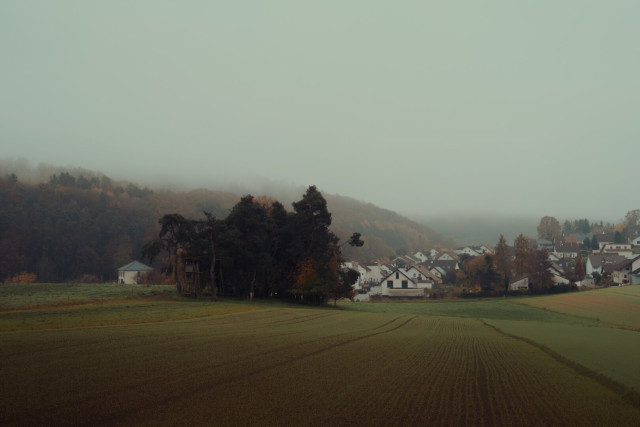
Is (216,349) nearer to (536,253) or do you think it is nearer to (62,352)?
(62,352)

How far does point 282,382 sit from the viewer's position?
1253cm

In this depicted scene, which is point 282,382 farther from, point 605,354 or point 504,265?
point 504,265

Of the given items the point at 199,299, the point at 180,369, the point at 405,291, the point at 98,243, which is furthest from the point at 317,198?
the point at 98,243

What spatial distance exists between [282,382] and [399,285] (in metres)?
89.4

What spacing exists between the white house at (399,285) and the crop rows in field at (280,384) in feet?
252

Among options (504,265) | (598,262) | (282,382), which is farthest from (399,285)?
(282,382)

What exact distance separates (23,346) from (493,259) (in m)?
86.3

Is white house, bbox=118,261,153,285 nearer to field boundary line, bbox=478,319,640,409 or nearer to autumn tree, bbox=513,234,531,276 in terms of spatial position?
autumn tree, bbox=513,234,531,276

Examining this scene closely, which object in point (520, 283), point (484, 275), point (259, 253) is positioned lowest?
point (520, 283)

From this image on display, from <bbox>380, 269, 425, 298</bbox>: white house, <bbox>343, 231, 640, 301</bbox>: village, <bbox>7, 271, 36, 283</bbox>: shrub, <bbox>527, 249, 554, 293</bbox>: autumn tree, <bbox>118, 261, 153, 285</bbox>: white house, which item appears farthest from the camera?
<bbox>7, 271, 36, 283</bbox>: shrub

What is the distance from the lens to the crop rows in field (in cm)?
952

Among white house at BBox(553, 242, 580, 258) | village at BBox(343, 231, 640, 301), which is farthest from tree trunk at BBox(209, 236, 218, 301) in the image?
white house at BBox(553, 242, 580, 258)

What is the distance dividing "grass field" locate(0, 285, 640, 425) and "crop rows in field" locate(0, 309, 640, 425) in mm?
42

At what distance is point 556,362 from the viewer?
18.3 m
